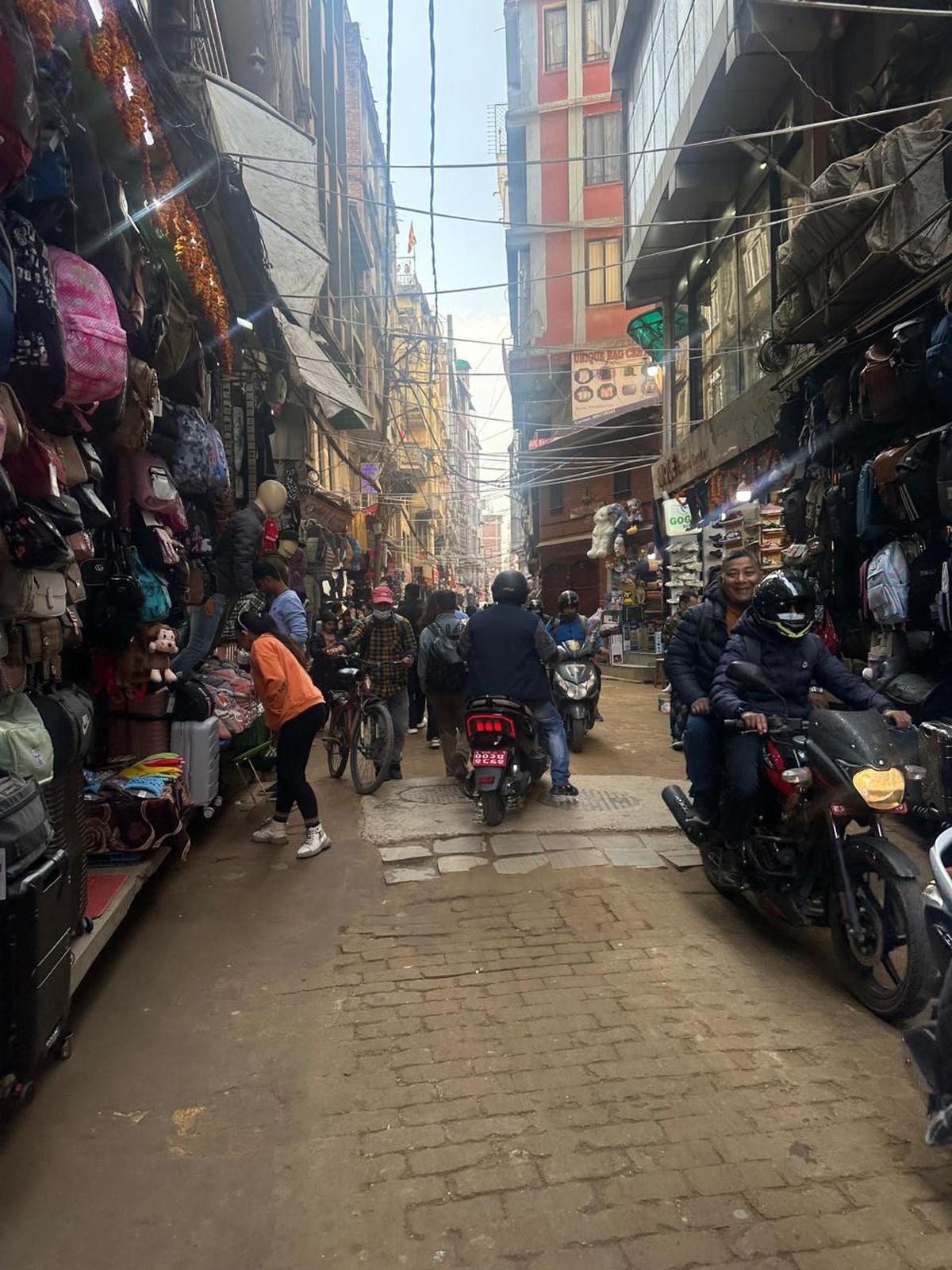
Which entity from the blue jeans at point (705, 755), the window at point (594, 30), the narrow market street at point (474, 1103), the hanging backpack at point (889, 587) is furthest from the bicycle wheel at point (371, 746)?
the window at point (594, 30)

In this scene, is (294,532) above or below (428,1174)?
above

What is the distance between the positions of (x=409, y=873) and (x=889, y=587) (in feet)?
13.4

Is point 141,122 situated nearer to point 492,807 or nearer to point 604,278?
point 492,807

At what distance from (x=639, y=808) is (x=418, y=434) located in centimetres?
4812

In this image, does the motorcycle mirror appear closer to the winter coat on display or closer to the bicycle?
the bicycle

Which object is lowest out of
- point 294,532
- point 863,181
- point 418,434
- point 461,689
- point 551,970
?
point 551,970

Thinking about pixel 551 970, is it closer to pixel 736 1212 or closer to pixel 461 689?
pixel 736 1212

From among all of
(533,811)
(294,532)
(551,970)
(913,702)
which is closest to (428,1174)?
(551,970)

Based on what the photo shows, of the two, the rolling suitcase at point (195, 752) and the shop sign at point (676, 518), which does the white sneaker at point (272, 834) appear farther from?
the shop sign at point (676, 518)

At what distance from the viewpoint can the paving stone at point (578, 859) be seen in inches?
198

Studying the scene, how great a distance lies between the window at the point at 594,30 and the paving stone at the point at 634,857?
3677 centimetres

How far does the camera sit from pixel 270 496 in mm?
8141

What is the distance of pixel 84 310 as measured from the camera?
10.7ft

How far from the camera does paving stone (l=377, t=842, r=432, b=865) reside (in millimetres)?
5205
